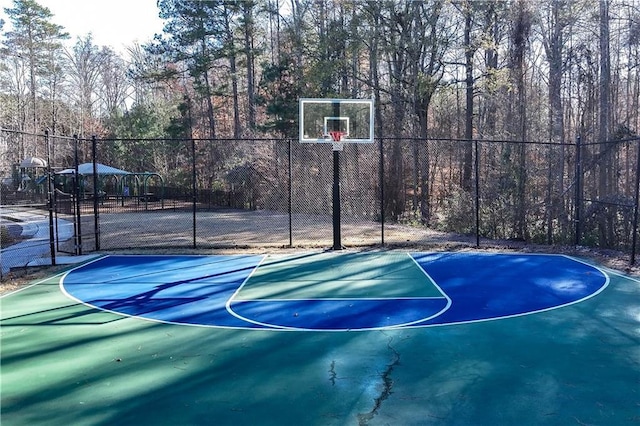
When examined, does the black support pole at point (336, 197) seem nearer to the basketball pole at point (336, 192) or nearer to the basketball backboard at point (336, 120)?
the basketball pole at point (336, 192)

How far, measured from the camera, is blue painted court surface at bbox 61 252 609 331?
603cm

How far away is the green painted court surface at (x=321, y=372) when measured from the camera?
3592mm

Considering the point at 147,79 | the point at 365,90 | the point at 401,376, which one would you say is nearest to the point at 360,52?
the point at 365,90

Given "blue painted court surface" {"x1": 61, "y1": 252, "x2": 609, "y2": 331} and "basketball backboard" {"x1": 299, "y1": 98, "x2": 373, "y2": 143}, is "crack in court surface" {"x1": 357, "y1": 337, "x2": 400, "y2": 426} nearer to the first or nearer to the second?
"blue painted court surface" {"x1": 61, "y1": 252, "x2": 609, "y2": 331}

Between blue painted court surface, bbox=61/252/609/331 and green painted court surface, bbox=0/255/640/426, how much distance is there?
40cm

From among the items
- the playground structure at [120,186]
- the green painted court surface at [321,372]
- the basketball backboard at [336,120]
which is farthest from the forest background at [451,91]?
the green painted court surface at [321,372]

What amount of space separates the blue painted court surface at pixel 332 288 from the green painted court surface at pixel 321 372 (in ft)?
1.30

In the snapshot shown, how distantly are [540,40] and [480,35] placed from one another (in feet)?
7.64

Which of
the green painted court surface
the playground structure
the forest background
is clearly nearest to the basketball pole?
the forest background

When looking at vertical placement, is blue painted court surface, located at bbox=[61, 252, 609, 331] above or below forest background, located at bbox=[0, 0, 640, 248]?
below

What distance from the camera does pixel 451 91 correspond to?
1986cm

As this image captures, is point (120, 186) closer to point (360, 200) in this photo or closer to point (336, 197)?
point (360, 200)

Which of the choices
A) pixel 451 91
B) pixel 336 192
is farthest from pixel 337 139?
pixel 451 91

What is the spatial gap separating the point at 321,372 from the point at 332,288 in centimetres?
312
